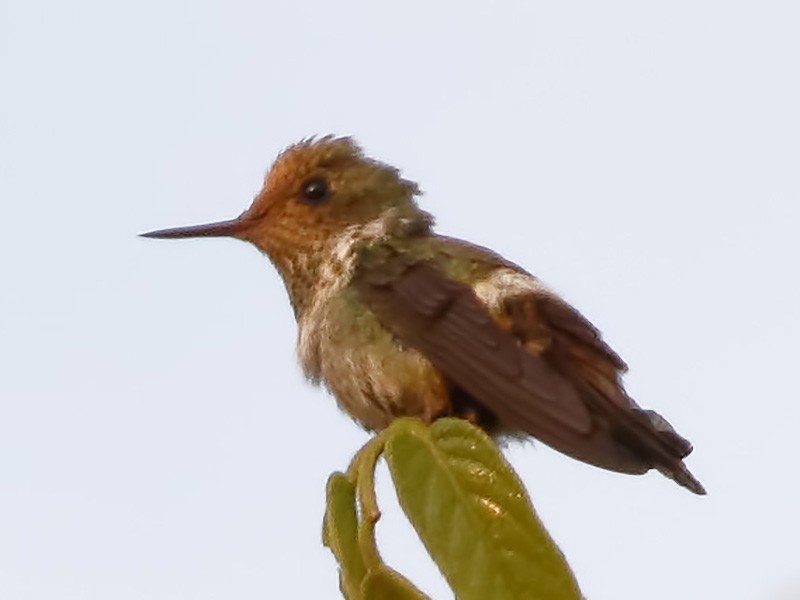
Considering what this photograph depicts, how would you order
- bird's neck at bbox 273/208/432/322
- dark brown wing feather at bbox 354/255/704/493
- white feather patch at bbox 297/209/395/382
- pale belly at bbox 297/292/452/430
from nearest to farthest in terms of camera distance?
1. dark brown wing feather at bbox 354/255/704/493
2. pale belly at bbox 297/292/452/430
3. white feather patch at bbox 297/209/395/382
4. bird's neck at bbox 273/208/432/322

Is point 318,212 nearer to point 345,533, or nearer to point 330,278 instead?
point 330,278

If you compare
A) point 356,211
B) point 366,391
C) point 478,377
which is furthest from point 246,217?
point 478,377

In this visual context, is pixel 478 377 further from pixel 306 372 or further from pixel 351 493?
pixel 351 493

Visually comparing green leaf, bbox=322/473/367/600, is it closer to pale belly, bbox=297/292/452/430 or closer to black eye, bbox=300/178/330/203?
pale belly, bbox=297/292/452/430

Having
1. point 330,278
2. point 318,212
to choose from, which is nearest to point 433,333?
point 330,278

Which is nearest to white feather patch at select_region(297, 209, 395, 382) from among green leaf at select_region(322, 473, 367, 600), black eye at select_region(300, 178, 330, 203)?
black eye at select_region(300, 178, 330, 203)
